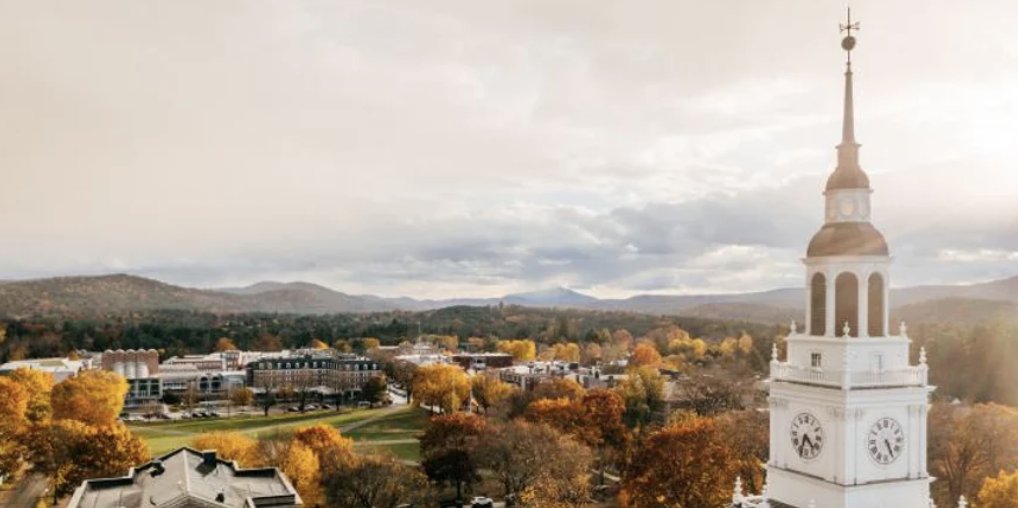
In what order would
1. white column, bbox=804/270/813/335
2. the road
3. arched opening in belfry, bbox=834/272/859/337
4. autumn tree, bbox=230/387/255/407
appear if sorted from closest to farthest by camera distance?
1. arched opening in belfry, bbox=834/272/859/337
2. white column, bbox=804/270/813/335
3. the road
4. autumn tree, bbox=230/387/255/407

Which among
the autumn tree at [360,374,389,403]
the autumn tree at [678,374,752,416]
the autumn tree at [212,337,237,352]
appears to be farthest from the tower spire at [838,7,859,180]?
the autumn tree at [212,337,237,352]

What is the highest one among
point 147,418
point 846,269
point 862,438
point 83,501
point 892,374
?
point 846,269

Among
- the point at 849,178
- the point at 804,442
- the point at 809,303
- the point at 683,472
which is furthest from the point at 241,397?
the point at 849,178

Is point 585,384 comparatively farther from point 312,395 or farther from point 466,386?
point 312,395

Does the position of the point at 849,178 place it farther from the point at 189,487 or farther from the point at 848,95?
the point at 189,487

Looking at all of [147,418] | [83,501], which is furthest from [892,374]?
[147,418]

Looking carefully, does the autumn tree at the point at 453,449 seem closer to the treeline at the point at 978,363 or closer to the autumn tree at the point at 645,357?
the treeline at the point at 978,363

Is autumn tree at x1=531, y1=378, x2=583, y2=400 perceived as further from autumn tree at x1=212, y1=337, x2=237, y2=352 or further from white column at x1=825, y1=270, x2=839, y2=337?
autumn tree at x1=212, y1=337, x2=237, y2=352
